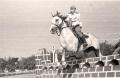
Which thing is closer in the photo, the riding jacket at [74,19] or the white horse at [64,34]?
the white horse at [64,34]

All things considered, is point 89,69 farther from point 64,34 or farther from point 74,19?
point 74,19

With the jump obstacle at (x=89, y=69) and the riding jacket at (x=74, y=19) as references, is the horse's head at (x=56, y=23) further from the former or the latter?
the jump obstacle at (x=89, y=69)

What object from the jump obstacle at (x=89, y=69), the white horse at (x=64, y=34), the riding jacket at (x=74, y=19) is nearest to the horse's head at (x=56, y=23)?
the white horse at (x=64, y=34)

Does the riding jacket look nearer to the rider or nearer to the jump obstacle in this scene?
the rider

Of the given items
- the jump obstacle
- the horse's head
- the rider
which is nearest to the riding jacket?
the rider

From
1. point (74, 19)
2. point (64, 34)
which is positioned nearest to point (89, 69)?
point (64, 34)

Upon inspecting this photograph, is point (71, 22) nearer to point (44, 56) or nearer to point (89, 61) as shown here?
point (89, 61)

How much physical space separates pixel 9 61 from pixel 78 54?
177 ft

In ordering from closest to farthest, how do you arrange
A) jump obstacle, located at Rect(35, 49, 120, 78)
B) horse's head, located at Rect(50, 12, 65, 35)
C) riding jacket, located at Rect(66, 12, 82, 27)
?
jump obstacle, located at Rect(35, 49, 120, 78) → horse's head, located at Rect(50, 12, 65, 35) → riding jacket, located at Rect(66, 12, 82, 27)

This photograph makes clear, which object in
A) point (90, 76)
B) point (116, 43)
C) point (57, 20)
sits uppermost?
point (57, 20)

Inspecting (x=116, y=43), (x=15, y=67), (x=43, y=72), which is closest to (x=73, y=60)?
(x=116, y=43)

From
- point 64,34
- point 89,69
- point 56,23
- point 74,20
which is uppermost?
point 74,20

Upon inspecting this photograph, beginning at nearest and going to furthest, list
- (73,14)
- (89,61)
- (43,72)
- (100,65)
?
1. (100,65)
2. (89,61)
3. (73,14)
4. (43,72)

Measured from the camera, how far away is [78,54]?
13.3m
